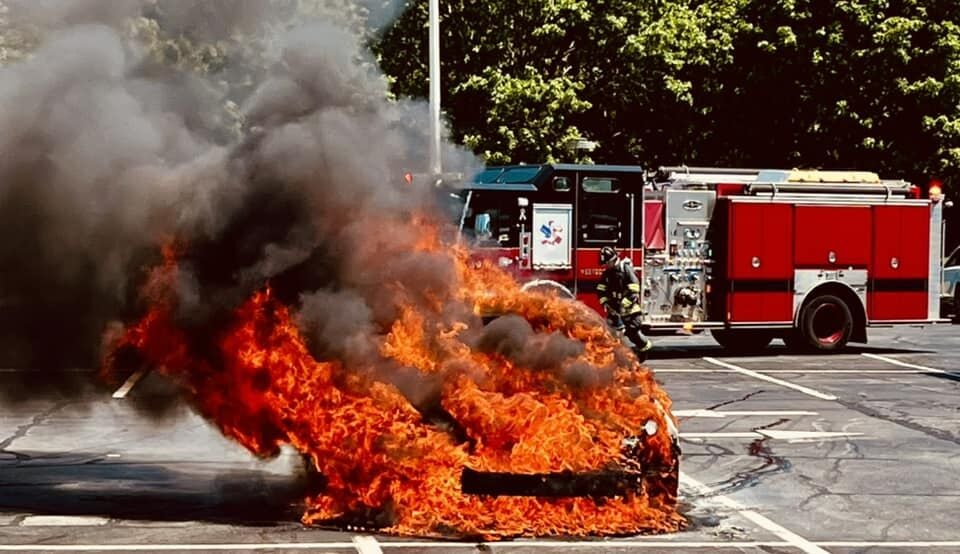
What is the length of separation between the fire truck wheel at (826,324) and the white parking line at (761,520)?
11.0 m

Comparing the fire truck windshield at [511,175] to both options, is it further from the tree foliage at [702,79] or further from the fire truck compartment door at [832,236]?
the tree foliage at [702,79]

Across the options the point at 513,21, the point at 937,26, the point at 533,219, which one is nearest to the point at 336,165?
the point at 533,219

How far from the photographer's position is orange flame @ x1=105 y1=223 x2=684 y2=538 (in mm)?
8344

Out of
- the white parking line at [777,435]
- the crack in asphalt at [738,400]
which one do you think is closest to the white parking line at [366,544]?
the white parking line at [777,435]

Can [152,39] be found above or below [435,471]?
above

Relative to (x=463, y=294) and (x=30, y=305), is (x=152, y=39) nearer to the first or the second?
(x=30, y=305)

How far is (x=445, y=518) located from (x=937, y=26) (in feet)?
92.8

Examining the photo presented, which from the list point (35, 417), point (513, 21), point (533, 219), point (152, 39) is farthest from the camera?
point (513, 21)

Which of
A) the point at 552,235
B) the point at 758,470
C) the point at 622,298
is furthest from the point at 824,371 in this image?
the point at 758,470

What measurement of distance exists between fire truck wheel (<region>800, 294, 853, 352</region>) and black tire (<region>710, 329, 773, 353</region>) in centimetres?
83

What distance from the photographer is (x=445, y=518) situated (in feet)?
27.3

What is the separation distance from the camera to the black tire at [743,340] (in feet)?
72.4

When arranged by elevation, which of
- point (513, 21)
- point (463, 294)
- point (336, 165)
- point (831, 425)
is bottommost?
point (831, 425)

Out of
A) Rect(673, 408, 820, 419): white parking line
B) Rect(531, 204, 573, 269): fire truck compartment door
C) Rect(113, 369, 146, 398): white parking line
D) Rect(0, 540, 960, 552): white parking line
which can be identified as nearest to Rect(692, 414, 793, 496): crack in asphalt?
Rect(673, 408, 820, 419): white parking line
